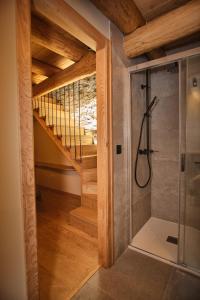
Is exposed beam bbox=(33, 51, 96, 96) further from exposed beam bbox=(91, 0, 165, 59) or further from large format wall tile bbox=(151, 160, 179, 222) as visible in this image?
large format wall tile bbox=(151, 160, 179, 222)

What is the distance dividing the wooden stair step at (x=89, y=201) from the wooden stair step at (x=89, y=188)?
0.05m

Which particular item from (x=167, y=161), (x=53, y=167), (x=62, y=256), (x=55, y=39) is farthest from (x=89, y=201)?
(x=55, y=39)

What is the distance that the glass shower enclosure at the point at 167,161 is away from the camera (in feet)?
5.45

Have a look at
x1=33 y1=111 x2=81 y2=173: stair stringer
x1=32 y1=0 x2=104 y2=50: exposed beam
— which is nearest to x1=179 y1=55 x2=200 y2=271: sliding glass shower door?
x1=32 y1=0 x2=104 y2=50: exposed beam

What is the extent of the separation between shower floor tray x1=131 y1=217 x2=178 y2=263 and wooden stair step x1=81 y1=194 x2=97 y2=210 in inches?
28.4

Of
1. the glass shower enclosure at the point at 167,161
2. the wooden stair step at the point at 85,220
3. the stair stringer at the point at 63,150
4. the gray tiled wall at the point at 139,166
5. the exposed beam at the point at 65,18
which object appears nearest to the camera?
the exposed beam at the point at 65,18

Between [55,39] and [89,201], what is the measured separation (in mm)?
2211

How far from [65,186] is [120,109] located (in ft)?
8.95

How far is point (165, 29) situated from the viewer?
4.87 feet

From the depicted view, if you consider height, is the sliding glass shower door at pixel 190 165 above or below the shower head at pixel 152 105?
below

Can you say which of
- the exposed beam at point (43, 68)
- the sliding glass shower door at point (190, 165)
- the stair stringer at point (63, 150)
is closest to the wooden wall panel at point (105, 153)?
the sliding glass shower door at point (190, 165)

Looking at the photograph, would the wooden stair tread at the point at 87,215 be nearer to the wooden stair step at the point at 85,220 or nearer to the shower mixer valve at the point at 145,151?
the wooden stair step at the point at 85,220

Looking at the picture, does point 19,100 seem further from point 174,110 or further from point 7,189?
point 174,110

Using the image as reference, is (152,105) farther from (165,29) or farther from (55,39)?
(55,39)
